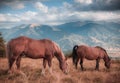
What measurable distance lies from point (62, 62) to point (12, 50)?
2.90 m

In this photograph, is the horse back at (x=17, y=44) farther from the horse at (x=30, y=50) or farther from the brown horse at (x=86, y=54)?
the brown horse at (x=86, y=54)

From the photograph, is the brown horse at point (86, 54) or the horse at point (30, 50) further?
the brown horse at point (86, 54)

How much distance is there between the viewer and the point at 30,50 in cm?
1020

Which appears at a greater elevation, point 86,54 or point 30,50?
point 30,50

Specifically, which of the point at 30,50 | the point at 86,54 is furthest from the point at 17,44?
the point at 86,54

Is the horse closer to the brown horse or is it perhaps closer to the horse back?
the horse back

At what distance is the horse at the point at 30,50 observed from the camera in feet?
31.8

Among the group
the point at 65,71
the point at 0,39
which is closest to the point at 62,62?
the point at 65,71

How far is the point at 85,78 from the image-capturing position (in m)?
9.75

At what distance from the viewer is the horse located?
31.8 ft

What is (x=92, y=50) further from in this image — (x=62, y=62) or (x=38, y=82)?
(x=38, y=82)

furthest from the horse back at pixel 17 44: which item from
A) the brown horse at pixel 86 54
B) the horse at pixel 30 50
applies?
the brown horse at pixel 86 54

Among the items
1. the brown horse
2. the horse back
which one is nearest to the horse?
the horse back

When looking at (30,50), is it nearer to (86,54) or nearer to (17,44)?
(17,44)
